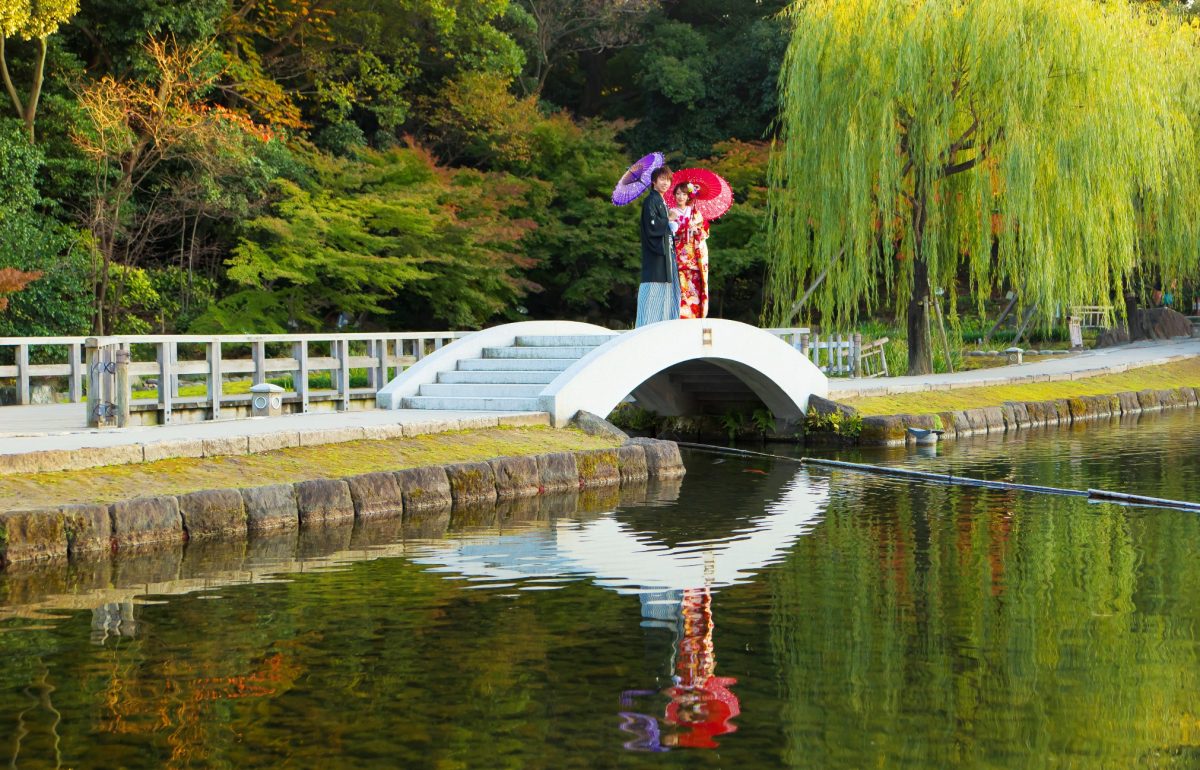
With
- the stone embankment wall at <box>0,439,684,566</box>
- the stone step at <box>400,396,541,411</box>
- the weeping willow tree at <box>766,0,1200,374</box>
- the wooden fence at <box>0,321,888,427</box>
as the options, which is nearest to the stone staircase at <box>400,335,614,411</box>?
the stone step at <box>400,396,541,411</box>

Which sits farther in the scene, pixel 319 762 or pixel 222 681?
pixel 222 681

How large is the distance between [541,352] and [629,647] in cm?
989

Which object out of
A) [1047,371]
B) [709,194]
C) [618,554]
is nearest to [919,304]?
[1047,371]

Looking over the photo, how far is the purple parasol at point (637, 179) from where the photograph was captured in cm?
1631

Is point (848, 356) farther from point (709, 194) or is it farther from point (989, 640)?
point (989, 640)

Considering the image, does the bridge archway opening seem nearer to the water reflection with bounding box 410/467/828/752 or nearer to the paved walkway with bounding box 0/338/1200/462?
the paved walkway with bounding box 0/338/1200/462

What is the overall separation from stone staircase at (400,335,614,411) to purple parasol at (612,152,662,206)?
1672 mm

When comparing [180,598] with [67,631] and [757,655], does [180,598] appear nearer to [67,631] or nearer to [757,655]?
[67,631]

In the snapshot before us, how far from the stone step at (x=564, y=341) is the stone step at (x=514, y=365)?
44 cm

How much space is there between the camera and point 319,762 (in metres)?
5.15

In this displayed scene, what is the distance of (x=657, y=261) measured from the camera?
16.7m

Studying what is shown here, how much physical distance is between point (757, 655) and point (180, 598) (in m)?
3.46

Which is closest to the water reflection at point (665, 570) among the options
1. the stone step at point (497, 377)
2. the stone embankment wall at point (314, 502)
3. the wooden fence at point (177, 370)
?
the stone embankment wall at point (314, 502)

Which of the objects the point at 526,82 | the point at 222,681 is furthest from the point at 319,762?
the point at 526,82
